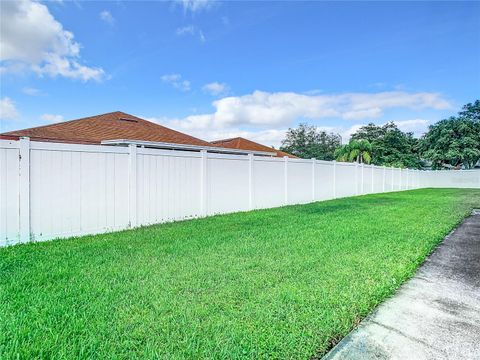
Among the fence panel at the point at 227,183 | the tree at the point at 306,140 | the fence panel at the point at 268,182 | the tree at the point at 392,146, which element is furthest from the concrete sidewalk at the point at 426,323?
the tree at the point at 306,140

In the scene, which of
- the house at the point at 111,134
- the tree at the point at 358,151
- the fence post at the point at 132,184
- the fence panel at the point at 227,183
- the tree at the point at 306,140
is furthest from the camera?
the tree at the point at 306,140

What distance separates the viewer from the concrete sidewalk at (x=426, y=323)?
83.0 inches

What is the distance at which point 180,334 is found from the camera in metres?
2.23

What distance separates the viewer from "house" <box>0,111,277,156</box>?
40.7ft

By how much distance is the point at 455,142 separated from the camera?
33.4m

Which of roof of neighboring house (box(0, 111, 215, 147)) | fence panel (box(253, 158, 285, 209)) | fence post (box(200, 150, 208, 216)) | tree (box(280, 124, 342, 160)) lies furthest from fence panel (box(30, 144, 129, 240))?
tree (box(280, 124, 342, 160))

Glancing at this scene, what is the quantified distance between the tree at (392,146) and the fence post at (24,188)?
3858 cm

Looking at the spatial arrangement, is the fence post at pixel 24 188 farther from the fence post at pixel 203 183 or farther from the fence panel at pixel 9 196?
the fence post at pixel 203 183

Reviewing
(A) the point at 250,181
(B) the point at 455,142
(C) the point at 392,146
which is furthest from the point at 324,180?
(C) the point at 392,146

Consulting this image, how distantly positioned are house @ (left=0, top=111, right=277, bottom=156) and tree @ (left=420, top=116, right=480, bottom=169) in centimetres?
2978

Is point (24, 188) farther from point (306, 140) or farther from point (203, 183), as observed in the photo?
point (306, 140)

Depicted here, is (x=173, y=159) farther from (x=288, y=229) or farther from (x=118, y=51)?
(x=118, y=51)

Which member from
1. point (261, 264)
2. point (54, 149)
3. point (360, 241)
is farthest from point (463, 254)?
Answer: point (54, 149)

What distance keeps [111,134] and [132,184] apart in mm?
8565
